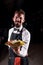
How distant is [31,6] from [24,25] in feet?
0.72

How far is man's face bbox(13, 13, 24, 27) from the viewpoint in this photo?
267cm

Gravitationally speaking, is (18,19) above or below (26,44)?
above

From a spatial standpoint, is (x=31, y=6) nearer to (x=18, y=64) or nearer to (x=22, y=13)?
(x=22, y=13)

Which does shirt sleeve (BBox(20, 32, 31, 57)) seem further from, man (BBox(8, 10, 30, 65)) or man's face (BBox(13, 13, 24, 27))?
man's face (BBox(13, 13, 24, 27))

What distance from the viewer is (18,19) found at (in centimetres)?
269

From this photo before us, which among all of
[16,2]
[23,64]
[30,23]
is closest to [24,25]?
[30,23]

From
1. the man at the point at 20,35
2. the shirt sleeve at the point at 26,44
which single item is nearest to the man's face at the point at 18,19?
the man at the point at 20,35

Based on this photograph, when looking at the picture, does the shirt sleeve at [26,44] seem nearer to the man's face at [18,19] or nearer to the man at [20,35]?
the man at [20,35]

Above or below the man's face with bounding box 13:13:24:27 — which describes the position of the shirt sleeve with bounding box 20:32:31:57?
below

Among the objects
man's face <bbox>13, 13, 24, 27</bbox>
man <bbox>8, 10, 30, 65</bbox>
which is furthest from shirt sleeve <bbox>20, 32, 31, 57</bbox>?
man's face <bbox>13, 13, 24, 27</bbox>

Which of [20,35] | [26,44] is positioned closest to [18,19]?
[20,35]

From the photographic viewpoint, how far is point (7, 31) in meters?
2.69

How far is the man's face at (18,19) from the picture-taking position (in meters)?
2.67

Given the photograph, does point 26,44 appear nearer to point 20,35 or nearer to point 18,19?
point 20,35
